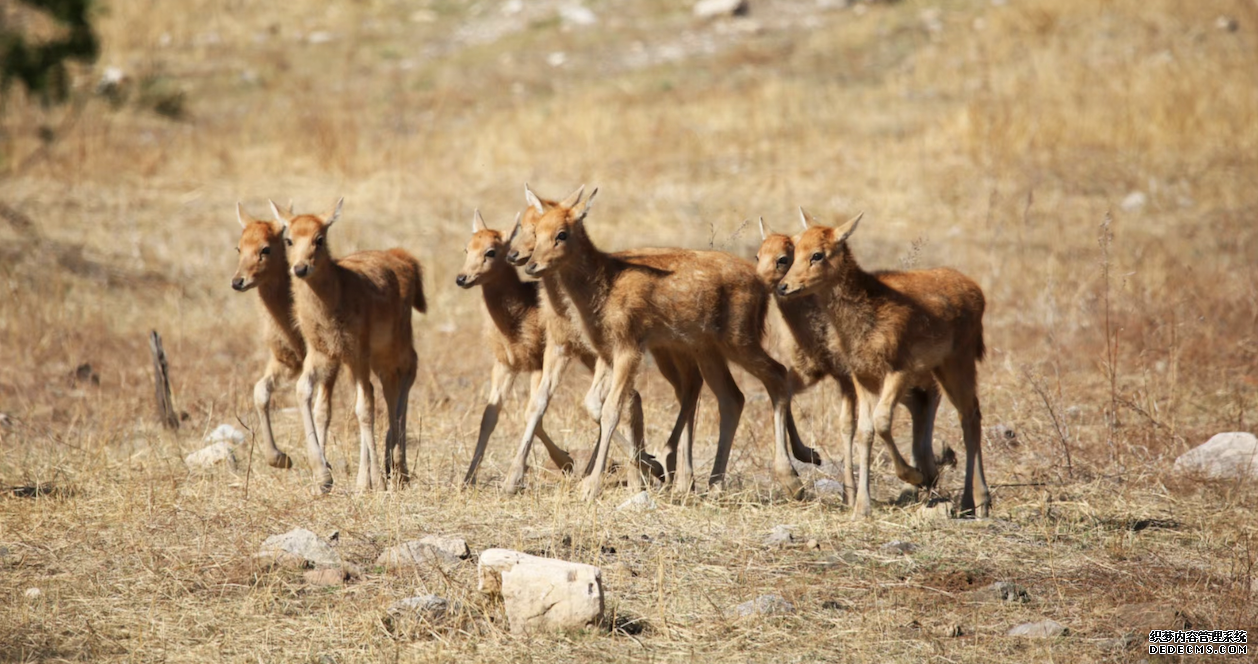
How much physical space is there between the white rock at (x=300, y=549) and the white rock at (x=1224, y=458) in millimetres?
6300

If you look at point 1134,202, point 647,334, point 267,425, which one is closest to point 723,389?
point 647,334

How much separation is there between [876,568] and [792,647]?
4.22ft

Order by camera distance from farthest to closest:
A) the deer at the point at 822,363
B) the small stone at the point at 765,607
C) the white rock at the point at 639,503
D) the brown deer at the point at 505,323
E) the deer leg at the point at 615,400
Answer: the brown deer at the point at 505,323, the deer leg at the point at 615,400, the deer at the point at 822,363, the white rock at the point at 639,503, the small stone at the point at 765,607

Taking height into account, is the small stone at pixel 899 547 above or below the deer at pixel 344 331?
below

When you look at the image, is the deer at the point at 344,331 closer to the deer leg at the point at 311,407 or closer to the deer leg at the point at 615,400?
the deer leg at the point at 311,407

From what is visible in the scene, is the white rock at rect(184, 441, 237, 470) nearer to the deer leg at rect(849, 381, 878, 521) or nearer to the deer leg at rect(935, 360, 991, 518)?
the deer leg at rect(849, 381, 878, 521)

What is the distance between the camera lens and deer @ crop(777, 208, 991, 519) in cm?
858

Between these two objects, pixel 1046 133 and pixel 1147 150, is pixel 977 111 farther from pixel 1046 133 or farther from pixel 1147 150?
pixel 1147 150

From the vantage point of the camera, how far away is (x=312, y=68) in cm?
2878

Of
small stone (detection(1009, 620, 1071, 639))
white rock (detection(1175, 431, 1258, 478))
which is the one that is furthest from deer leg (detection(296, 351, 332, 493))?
white rock (detection(1175, 431, 1258, 478))

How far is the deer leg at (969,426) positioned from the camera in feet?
29.3

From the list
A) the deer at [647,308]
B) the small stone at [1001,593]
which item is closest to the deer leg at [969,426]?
the deer at [647,308]

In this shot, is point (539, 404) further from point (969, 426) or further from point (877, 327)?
point (969, 426)

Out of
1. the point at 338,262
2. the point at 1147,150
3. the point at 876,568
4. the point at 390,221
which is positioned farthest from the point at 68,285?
the point at 1147,150
